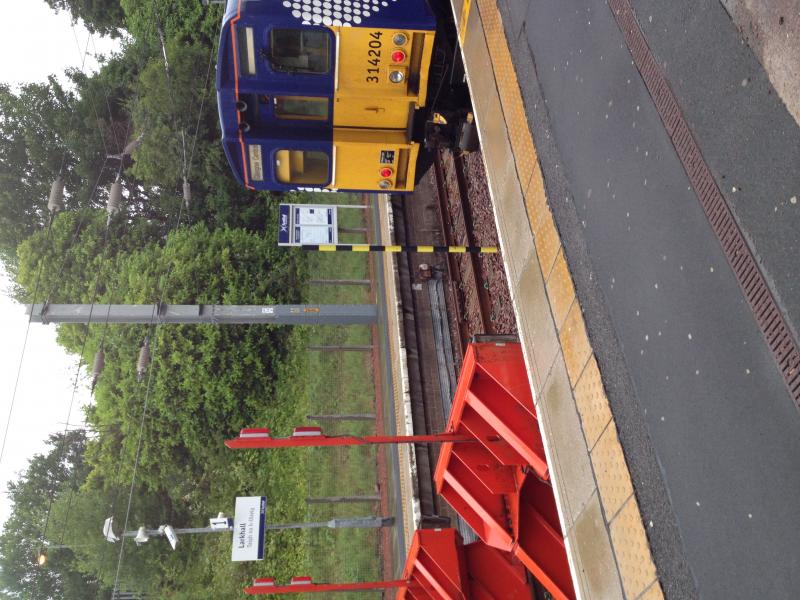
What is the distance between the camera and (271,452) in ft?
47.9

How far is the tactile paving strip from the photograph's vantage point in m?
2.86

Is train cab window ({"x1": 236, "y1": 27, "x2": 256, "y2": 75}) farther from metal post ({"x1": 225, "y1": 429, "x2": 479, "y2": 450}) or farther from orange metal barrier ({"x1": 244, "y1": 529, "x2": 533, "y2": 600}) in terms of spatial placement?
orange metal barrier ({"x1": 244, "y1": 529, "x2": 533, "y2": 600})

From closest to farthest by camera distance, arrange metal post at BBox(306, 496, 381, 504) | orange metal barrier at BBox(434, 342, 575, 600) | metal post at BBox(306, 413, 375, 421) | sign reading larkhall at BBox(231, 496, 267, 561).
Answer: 1. orange metal barrier at BBox(434, 342, 575, 600)
2. sign reading larkhall at BBox(231, 496, 267, 561)
3. metal post at BBox(306, 496, 381, 504)
4. metal post at BBox(306, 413, 375, 421)

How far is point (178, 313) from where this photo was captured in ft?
35.4

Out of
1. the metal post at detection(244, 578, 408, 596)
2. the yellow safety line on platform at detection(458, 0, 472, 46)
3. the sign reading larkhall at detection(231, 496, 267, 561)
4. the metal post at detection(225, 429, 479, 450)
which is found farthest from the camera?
the sign reading larkhall at detection(231, 496, 267, 561)

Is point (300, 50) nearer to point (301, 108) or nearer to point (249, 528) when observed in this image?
point (301, 108)

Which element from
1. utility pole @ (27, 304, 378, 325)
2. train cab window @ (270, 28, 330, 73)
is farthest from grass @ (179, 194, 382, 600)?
train cab window @ (270, 28, 330, 73)

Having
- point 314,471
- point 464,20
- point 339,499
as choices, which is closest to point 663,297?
point 464,20

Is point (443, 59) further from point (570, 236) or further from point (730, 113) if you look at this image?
point (730, 113)

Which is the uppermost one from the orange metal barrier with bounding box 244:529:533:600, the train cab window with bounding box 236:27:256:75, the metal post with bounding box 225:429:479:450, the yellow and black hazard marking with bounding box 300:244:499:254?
the train cab window with bounding box 236:27:256:75

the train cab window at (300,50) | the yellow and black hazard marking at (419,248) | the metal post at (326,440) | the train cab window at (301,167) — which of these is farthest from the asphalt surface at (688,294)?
the train cab window at (301,167)

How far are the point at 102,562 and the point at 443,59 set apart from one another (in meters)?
14.0

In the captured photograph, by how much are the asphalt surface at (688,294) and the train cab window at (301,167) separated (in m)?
5.29

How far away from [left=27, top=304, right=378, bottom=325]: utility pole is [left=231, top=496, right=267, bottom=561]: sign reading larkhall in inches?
133
